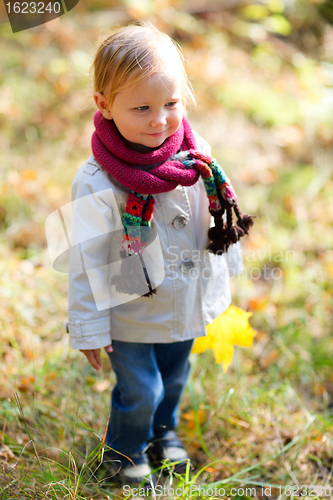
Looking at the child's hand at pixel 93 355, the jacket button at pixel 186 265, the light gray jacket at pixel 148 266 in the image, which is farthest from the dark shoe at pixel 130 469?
the jacket button at pixel 186 265

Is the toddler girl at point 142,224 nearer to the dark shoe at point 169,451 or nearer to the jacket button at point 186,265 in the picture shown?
the jacket button at point 186,265

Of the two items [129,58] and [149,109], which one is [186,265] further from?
[129,58]

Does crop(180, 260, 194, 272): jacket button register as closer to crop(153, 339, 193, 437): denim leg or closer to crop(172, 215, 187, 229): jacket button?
crop(172, 215, 187, 229): jacket button

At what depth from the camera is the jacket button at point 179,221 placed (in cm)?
153

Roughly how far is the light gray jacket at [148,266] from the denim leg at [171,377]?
23 cm

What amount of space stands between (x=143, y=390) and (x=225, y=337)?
54cm

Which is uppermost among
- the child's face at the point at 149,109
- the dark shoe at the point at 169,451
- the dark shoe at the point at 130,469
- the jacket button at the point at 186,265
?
the child's face at the point at 149,109

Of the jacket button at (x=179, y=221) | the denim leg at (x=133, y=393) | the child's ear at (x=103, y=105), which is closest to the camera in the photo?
the child's ear at (x=103, y=105)

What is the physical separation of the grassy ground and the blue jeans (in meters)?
0.15

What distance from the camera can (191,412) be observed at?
223cm

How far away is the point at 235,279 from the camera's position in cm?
308

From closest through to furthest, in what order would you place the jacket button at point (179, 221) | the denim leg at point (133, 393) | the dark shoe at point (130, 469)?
the jacket button at point (179, 221) → the denim leg at point (133, 393) → the dark shoe at point (130, 469)

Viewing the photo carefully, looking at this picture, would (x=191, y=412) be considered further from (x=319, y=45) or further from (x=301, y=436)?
(x=319, y=45)

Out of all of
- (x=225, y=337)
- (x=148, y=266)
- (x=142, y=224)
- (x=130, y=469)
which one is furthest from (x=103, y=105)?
(x=130, y=469)
